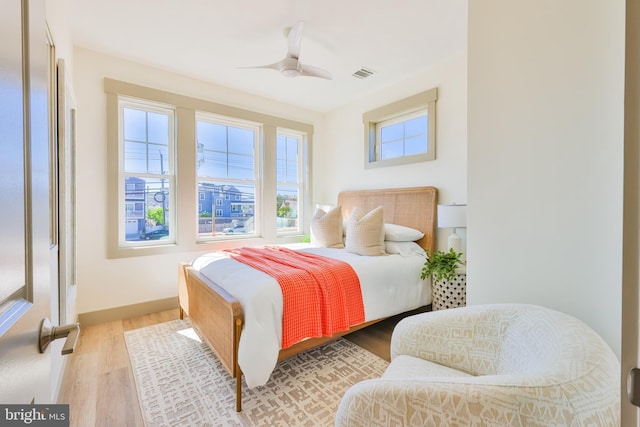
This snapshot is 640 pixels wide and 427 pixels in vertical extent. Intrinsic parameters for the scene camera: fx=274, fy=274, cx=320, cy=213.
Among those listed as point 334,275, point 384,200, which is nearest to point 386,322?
point 334,275

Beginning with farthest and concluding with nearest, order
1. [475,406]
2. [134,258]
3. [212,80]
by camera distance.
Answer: [212,80] → [134,258] → [475,406]

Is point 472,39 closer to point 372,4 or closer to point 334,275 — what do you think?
point 372,4

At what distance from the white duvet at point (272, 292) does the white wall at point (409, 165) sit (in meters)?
0.82

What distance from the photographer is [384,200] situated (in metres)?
3.67

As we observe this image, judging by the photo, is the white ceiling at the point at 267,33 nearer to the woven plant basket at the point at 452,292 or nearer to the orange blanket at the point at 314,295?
the orange blanket at the point at 314,295

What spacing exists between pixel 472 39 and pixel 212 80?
3032 mm

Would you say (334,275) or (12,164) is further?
(334,275)

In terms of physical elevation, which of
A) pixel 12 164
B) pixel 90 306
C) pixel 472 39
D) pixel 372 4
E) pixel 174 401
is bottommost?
pixel 174 401

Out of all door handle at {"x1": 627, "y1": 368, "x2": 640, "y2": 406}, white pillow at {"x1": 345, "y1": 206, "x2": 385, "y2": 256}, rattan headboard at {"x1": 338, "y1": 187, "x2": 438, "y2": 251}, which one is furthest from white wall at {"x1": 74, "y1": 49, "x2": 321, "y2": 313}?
door handle at {"x1": 627, "y1": 368, "x2": 640, "y2": 406}

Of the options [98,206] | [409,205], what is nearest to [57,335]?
[98,206]

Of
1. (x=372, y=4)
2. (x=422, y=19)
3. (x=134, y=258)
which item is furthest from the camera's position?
(x=134, y=258)

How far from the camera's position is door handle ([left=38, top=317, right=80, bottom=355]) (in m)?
0.60

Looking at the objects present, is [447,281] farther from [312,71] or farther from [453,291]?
[312,71]

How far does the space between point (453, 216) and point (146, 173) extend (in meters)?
3.41
